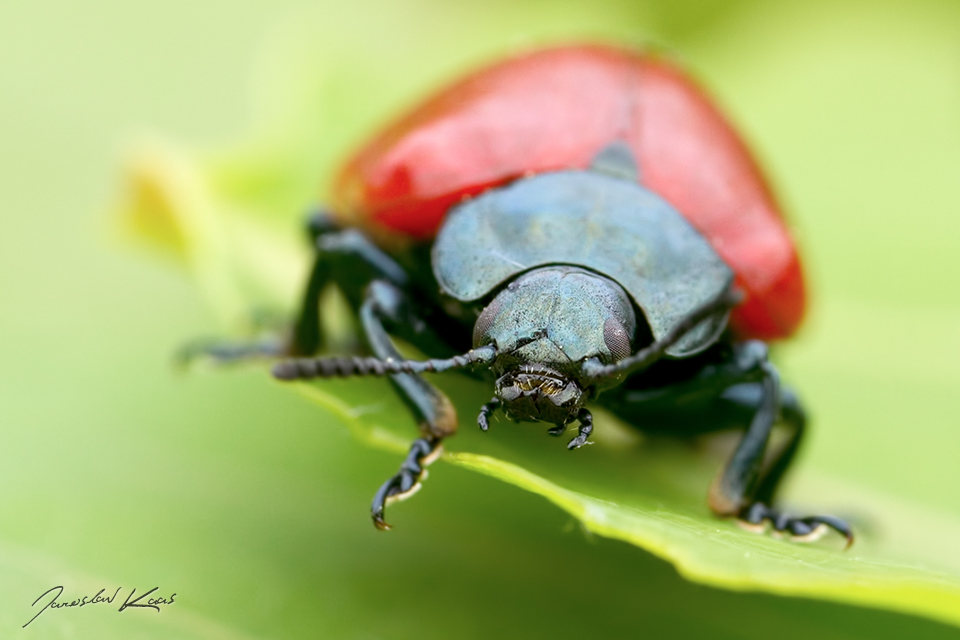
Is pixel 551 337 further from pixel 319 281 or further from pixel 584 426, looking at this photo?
pixel 319 281

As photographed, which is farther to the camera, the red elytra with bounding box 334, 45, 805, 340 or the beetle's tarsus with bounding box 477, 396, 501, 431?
the red elytra with bounding box 334, 45, 805, 340

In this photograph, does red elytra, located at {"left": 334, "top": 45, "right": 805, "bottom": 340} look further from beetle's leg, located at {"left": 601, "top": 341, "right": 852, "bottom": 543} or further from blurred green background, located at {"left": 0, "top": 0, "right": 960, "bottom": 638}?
blurred green background, located at {"left": 0, "top": 0, "right": 960, "bottom": 638}

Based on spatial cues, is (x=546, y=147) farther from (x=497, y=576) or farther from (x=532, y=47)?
(x=497, y=576)

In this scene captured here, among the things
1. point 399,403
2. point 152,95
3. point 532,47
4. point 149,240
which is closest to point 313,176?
point 149,240
